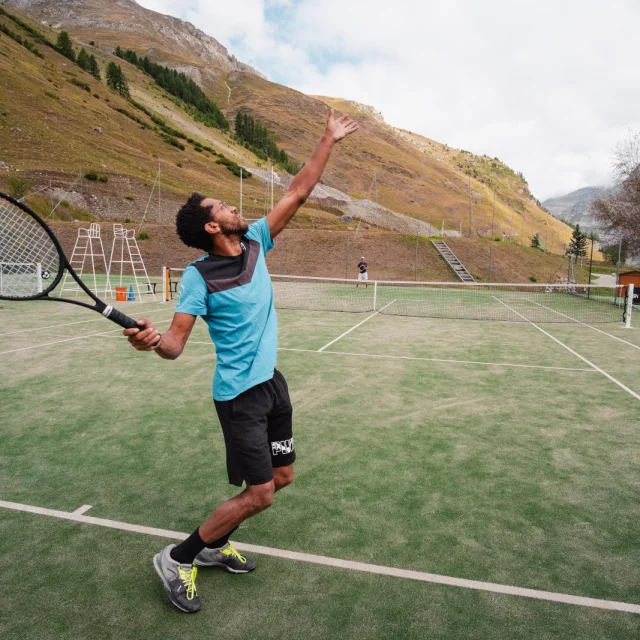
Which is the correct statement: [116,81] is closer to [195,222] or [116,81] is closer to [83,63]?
[83,63]

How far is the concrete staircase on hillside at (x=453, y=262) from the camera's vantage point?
3662 cm

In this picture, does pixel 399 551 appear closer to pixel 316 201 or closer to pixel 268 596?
pixel 268 596

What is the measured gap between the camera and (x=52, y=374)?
8.24 meters

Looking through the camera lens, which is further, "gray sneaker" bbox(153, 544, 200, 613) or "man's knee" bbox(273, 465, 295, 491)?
"man's knee" bbox(273, 465, 295, 491)

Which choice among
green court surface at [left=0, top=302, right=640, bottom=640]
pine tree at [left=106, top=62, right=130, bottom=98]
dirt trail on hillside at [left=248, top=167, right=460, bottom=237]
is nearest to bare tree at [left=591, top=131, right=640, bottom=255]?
green court surface at [left=0, top=302, right=640, bottom=640]

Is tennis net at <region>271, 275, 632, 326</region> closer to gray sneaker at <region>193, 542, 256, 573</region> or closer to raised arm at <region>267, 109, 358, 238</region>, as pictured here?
raised arm at <region>267, 109, 358, 238</region>

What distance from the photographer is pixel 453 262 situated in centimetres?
3856

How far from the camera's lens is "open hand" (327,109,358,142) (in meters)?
3.85

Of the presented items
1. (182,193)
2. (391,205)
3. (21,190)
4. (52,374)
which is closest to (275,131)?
(391,205)

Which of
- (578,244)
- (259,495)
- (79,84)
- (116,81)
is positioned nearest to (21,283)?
(259,495)

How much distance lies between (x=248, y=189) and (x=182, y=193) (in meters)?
19.1

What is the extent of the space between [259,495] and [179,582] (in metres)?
0.68

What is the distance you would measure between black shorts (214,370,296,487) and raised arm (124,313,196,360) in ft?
1.39

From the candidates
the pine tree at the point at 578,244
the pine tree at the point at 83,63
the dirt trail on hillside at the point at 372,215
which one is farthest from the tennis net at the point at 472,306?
the pine tree at the point at 83,63
